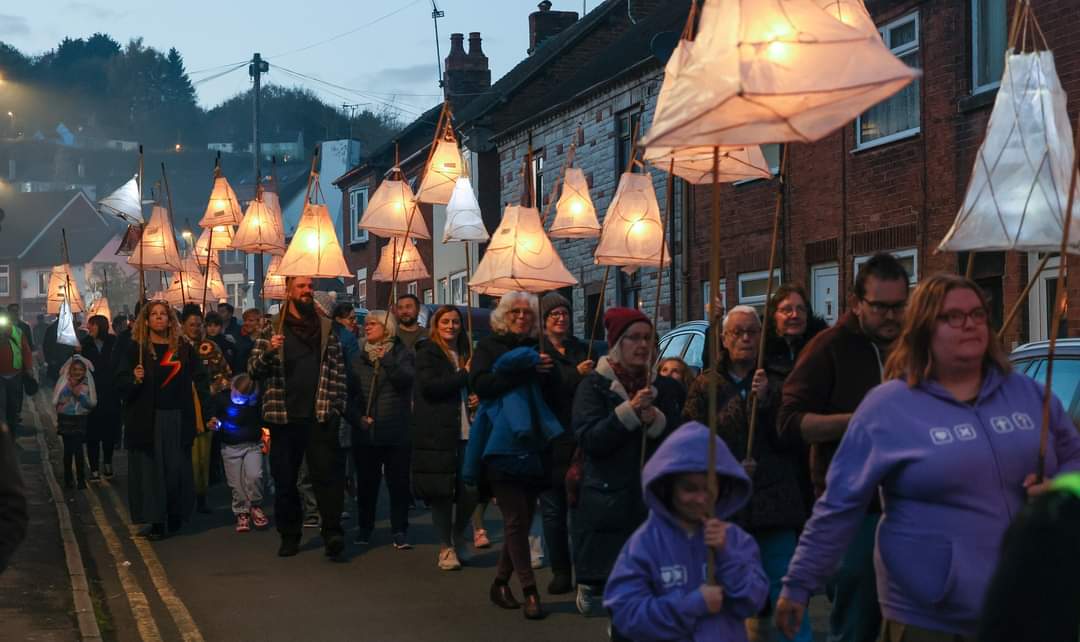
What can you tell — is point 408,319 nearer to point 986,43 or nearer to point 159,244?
point 159,244

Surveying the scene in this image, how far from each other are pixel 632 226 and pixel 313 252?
2994mm

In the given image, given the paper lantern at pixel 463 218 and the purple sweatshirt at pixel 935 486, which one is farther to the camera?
the paper lantern at pixel 463 218

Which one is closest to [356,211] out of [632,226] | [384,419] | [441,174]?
[441,174]

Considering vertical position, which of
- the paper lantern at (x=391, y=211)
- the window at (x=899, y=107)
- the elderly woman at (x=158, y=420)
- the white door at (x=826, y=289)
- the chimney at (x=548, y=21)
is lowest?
the elderly woman at (x=158, y=420)

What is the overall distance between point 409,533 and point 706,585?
9.15 m

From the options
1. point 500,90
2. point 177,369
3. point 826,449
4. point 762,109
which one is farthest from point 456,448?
point 500,90

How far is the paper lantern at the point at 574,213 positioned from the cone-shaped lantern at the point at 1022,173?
7.14 m

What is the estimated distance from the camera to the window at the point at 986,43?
1752 cm

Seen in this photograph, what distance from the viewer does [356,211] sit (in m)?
54.9

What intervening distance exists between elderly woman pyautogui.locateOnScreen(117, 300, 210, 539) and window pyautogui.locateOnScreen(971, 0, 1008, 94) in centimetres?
912

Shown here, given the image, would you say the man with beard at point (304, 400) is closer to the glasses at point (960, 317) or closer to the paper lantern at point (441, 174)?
the paper lantern at point (441, 174)

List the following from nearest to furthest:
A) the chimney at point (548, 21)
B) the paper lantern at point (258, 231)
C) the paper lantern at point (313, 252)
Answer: the paper lantern at point (313, 252) → the paper lantern at point (258, 231) → the chimney at point (548, 21)

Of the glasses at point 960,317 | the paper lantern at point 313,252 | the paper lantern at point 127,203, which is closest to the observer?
the glasses at point 960,317

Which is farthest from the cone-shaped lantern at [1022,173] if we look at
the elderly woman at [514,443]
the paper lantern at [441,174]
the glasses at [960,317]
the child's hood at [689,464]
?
the paper lantern at [441,174]
